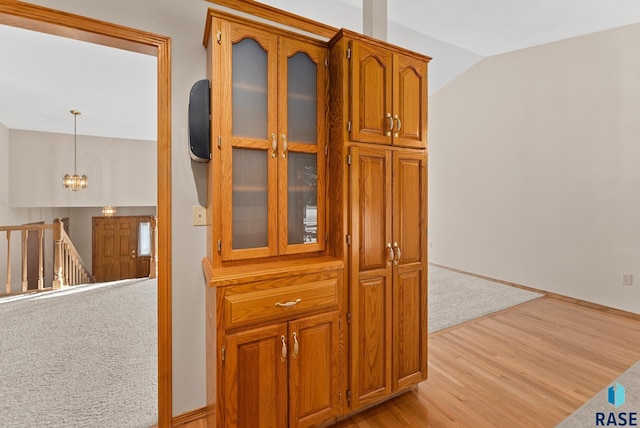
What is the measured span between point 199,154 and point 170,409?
146 cm

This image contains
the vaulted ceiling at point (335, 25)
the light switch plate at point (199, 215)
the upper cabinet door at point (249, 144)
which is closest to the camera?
the upper cabinet door at point (249, 144)

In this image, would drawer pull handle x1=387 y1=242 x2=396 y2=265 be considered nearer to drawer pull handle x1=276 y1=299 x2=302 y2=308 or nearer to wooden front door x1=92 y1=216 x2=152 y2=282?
drawer pull handle x1=276 y1=299 x2=302 y2=308

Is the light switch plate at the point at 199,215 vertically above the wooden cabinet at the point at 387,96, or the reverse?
the wooden cabinet at the point at 387,96

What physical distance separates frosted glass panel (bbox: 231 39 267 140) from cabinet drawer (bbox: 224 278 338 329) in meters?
0.80

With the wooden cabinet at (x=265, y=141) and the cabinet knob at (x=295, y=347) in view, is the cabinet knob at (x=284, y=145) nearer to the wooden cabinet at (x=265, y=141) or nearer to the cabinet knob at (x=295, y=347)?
the wooden cabinet at (x=265, y=141)

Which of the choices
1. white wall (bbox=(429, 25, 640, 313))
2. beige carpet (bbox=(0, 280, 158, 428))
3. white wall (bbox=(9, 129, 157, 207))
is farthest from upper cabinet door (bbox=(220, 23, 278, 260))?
white wall (bbox=(9, 129, 157, 207))

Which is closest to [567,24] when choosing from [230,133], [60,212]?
[230,133]

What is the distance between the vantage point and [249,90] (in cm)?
158

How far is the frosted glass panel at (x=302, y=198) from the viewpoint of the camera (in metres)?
1.70

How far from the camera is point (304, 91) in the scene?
5.63 ft

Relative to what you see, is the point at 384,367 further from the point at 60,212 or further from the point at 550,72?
the point at 60,212

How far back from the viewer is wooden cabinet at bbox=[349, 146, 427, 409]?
1.70m

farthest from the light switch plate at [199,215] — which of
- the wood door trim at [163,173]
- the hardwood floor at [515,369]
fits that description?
the hardwood floor at [515,369]

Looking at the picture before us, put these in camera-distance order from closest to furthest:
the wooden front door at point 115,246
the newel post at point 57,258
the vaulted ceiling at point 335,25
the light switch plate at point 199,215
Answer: the light switch plate at point 199,215 → the vaulted ceiling at point 335,25 → the newel post at point 57,258 → the wooden front door at point 115,246
